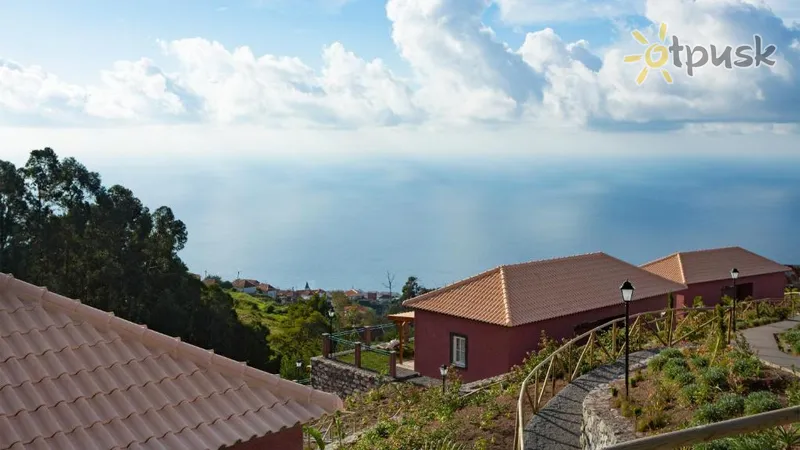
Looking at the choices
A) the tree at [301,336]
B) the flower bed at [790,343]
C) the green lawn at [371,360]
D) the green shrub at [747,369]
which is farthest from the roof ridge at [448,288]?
the green shrub at [747,369]

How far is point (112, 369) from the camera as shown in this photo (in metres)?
6.75

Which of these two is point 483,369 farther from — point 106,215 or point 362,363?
point 106,215

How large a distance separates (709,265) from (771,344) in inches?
538

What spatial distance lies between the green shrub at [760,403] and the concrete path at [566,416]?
2425mm

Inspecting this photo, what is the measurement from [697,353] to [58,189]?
2782 cm

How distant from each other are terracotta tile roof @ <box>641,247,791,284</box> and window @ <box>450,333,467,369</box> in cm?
1006

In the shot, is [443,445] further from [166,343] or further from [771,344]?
[771,344]

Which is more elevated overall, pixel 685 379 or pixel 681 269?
pixel 681 269

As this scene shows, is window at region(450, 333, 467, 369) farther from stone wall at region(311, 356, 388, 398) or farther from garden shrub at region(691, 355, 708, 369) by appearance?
garden shrub at region(691, 355, 708, 369)

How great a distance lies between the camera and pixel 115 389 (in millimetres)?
6508

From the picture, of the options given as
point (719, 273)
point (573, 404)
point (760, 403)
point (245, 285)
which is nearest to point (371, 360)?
point (573, 404)

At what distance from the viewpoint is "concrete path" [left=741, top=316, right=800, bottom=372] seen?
12961 millimetres

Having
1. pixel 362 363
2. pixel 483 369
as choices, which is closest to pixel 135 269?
pixel 362 363

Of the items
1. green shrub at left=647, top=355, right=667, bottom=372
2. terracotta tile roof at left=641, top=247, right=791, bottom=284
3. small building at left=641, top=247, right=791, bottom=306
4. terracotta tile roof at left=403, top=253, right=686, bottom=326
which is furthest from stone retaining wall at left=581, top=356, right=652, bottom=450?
terracotta tile roof at left=641, top=247, right=791, bottom=284
